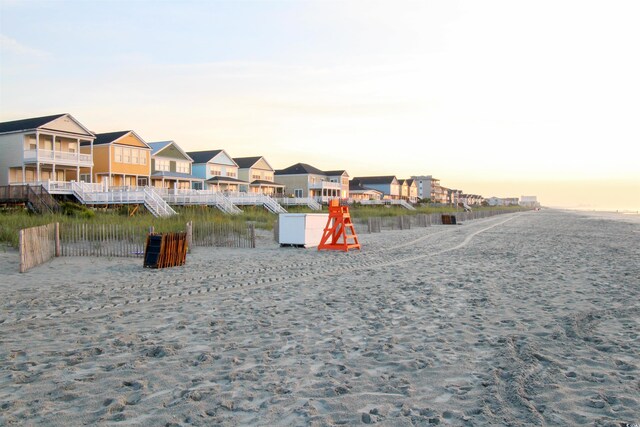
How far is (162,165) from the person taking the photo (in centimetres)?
5059

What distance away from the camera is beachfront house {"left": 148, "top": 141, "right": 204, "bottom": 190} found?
4947cm

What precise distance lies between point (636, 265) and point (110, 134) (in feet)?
141

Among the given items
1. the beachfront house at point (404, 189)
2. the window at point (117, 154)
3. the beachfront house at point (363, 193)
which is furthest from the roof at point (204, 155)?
the beachfront house at point (404, 189)

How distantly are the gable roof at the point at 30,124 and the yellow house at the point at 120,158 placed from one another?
9.87ft

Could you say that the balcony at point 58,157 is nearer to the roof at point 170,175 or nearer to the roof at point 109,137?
the roof at point 109,137

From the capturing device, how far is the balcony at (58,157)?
1437 inches

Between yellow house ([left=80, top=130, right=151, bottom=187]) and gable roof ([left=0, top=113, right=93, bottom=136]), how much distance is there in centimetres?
301

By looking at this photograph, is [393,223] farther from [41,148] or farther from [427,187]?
[427,187]

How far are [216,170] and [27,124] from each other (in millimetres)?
24873

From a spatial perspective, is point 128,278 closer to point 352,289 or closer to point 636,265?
point 352,289

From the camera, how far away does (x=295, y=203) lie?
52.7 meters

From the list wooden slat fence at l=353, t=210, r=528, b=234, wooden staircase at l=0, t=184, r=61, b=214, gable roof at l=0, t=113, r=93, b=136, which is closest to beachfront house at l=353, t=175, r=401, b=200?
wooden slat fence at l=353, t=210, r=528, b=234

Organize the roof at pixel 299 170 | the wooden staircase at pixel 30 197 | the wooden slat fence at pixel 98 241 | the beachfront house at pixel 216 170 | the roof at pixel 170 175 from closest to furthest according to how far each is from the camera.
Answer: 1. the wooden slat fence at pixel 98 241
2. the wooden staircase at pixel 30 197
3. the roof at pixel 170 175
4. the beachfront house at pixel 216 170
5. the roof at pixel 299 170

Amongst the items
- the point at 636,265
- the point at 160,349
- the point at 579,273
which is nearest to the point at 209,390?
the point at 160,349
